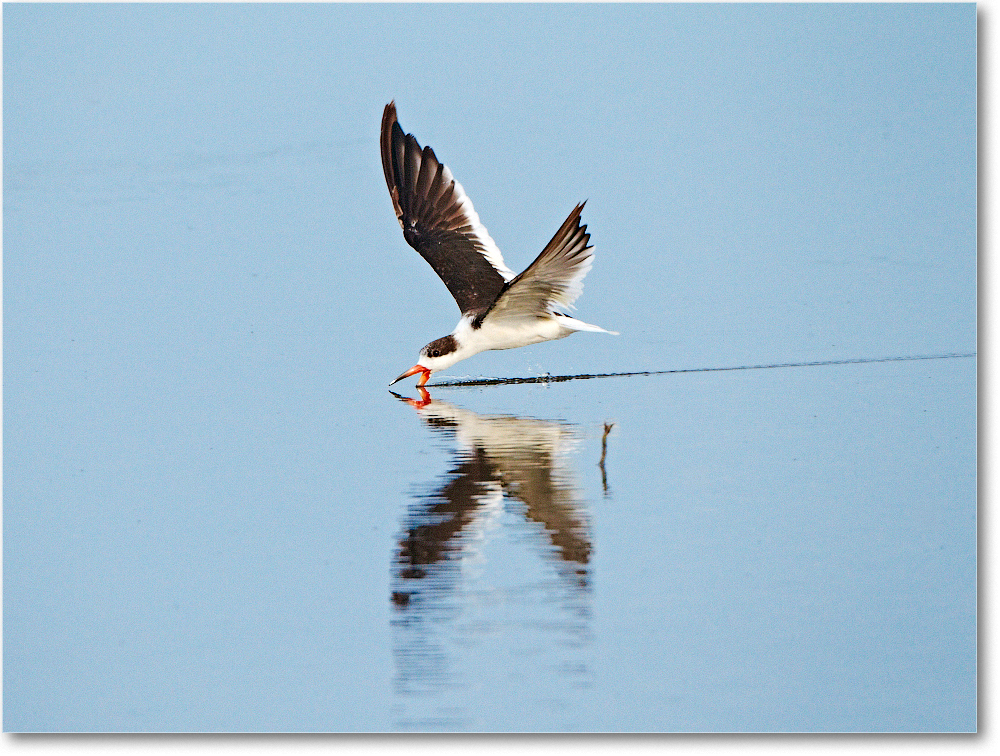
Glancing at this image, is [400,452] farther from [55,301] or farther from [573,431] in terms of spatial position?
[55,301]

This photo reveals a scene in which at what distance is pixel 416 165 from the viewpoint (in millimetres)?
4898

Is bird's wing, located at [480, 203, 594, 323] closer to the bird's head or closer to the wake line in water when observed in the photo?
the bird's head

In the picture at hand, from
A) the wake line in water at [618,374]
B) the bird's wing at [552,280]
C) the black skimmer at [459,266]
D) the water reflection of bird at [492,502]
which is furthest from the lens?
the wake line in water at [618,374]

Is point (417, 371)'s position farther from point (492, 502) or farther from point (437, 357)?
point (492, 502)

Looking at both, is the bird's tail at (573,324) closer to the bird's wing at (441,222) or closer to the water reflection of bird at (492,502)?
the bird's wing at (441,222)

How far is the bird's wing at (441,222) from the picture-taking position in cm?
475

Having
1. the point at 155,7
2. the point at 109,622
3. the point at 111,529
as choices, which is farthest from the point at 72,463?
the point at 155,7

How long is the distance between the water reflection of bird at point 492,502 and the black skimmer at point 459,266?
1.74 ft

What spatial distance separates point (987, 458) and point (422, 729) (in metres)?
1.95

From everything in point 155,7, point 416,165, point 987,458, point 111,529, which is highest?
point 155,7

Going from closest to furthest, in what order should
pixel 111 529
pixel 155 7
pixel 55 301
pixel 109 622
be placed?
pixel 109 622
pixel 111 529
pixel 155 7
pixel 55 301

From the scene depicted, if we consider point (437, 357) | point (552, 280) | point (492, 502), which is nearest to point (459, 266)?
point (437, 357)

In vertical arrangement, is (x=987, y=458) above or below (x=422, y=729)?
above

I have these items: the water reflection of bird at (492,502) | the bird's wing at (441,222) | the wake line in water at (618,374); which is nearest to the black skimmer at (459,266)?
the bird's wing at (441,222)
